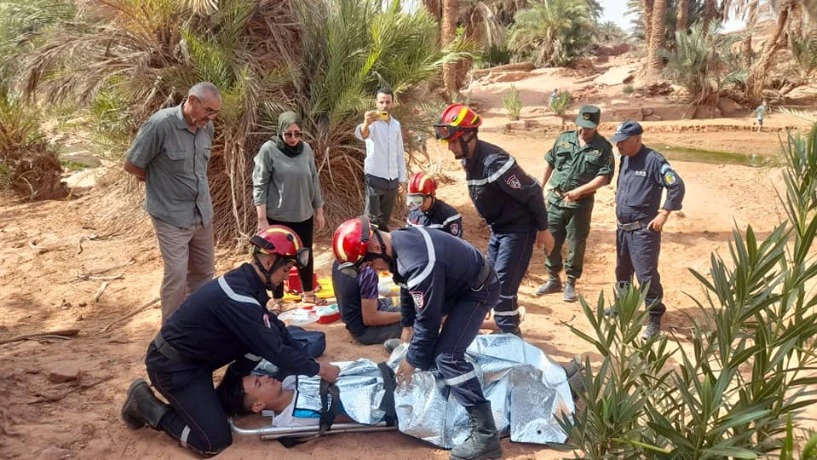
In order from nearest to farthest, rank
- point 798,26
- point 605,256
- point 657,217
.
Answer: point 657,217
point 605,256
point 798,26

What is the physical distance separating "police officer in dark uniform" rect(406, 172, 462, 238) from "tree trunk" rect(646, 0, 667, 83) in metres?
18.7

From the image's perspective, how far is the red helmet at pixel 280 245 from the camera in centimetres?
301

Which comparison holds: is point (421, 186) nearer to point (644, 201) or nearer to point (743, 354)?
point (644, 201)

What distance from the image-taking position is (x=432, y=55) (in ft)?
23.7

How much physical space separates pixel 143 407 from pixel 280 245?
3.93ft

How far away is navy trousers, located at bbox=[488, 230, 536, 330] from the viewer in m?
4.20

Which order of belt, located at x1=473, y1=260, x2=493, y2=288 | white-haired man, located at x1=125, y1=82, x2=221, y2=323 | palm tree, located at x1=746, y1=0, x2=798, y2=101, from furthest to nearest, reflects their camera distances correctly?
palm tree, located at x1=746, y1=0, x2=798, y2=101 → white-haired man, located at x1=125, y1=82, x2=221, y2=323 → belt, located at x1=473, y1=260, x2=493, y2=288

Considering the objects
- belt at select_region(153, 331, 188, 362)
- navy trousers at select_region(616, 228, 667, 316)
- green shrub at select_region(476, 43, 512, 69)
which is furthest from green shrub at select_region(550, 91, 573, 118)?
belt at select_region(153, 331, 188, 362)

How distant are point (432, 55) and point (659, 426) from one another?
20.2ft

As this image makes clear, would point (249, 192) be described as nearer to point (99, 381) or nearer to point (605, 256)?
point (99, 381)

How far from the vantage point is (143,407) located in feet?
10.5

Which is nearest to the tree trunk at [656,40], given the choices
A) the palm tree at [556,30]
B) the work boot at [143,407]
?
the palm tree at [556,30]

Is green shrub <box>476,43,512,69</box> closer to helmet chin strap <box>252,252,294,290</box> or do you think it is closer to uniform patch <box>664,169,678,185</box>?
uniform patch <box>664,169,678,185</box>

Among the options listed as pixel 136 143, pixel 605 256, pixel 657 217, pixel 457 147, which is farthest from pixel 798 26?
pixel 136 143
